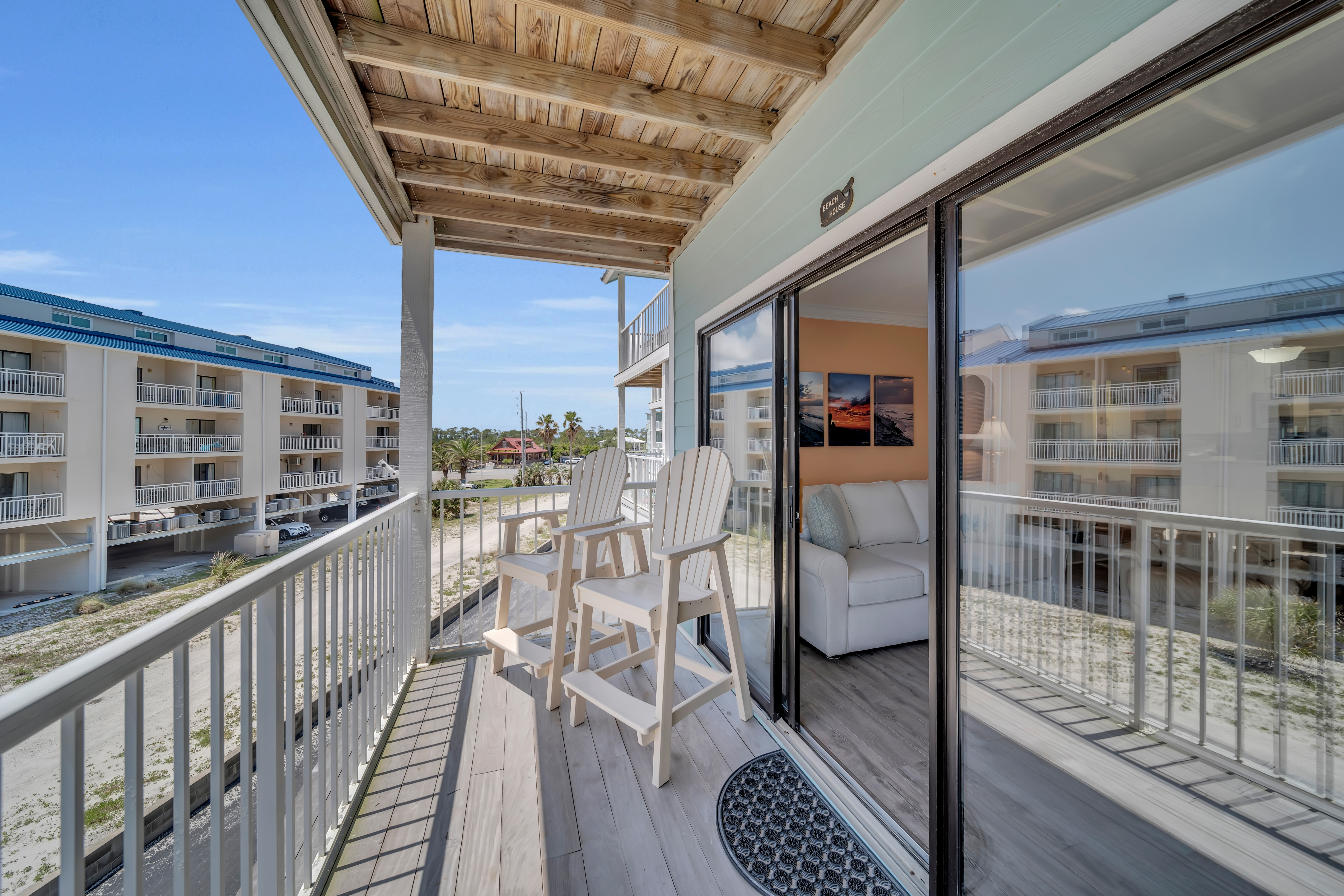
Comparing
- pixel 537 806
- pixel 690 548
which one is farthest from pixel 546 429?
pixel 537 806

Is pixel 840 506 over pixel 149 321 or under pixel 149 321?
under

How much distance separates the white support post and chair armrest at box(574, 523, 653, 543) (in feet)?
3.12

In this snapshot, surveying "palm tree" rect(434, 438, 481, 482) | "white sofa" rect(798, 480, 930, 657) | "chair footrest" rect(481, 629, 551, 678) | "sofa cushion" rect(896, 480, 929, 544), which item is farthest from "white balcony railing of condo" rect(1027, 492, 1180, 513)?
"palm tree" rect(434, 438, 481, 482)

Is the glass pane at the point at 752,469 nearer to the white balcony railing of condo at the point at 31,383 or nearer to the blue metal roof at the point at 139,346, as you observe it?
the blue metal roof at the point at 139,346

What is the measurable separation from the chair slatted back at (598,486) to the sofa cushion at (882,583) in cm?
144

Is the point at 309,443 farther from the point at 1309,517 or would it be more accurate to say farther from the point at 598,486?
the point at 1309,517

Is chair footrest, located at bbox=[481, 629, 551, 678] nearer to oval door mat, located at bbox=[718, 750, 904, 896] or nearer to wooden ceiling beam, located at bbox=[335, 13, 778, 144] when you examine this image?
oval door mat, located at bbox=[718, 750, 904, 896]

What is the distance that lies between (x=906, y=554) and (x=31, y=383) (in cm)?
391

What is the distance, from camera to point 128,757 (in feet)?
2.34

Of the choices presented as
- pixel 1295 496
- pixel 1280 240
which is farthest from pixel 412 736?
pixel 1280 240

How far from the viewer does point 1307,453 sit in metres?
0.72

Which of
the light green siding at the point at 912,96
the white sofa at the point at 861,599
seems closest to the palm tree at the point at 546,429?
the white sofa at the point at 861,599

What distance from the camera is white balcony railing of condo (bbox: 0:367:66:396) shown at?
1.20 meters

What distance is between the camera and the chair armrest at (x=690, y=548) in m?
1.93
